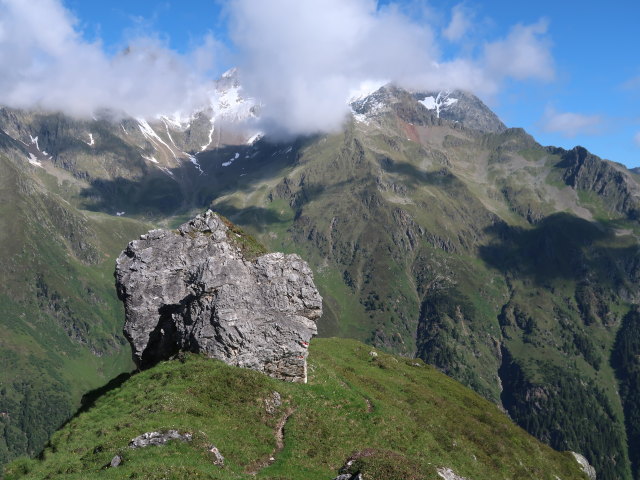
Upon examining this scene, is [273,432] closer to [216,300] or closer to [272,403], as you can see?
[272,403]

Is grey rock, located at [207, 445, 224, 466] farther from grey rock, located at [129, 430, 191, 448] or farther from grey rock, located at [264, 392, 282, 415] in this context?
grey rock, located at [264, 392, 282, 415]

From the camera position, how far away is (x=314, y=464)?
3856 centimetres

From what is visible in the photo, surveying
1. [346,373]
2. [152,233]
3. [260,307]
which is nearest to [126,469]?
[260,307]

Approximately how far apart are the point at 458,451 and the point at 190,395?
92.9 feet

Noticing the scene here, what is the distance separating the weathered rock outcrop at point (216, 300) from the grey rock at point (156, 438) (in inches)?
547

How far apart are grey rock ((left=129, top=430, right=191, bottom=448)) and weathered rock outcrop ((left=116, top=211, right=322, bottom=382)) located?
13.9 meters

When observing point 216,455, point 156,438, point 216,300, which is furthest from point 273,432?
point 216,300

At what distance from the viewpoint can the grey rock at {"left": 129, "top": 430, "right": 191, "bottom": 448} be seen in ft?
110

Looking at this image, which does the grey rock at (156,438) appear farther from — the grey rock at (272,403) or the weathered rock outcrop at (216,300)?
the weathered rock outcrop at (216,300)

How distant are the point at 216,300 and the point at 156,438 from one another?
17.5 m

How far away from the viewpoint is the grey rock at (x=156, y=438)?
33594 millimetres

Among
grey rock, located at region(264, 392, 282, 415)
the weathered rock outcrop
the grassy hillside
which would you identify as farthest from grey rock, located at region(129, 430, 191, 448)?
the weathered rock outcrop

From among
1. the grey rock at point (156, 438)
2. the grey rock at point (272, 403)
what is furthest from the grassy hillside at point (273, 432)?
the grey rock at point (156, 438)

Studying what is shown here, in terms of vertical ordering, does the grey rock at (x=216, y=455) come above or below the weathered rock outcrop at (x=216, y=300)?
Result: below
